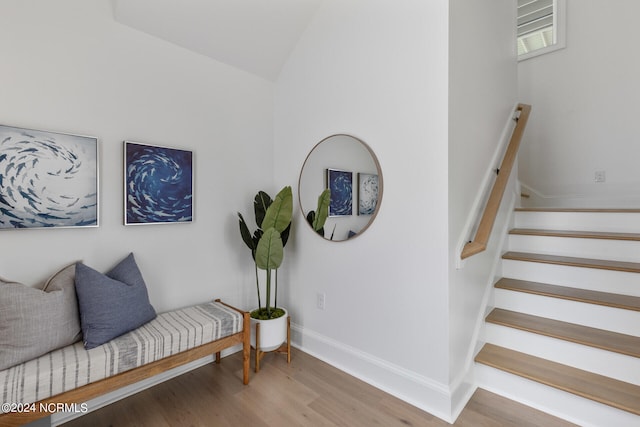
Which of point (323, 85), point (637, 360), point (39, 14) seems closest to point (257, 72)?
point (323, 85)

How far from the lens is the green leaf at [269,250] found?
2195mm

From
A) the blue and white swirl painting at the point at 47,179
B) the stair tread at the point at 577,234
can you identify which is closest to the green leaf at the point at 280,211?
the blue and white swirl painting at the point at 47,179

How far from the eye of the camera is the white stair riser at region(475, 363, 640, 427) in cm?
153

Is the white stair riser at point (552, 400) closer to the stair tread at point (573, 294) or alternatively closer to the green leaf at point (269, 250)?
the stair tread at point (573, 294)

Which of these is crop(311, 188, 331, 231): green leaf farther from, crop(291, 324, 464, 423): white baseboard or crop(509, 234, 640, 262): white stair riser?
crop(509, 234, 640, 262): white stair riser

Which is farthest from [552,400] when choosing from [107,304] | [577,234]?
[107,304]

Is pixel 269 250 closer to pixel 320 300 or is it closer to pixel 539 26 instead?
pixel 320 300

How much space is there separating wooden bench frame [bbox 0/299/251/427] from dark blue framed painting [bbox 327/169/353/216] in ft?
3.24

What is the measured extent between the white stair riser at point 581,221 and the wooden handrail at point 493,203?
0.72 meters

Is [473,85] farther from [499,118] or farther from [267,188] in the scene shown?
[267,188]

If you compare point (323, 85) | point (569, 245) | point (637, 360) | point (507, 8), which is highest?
point (507, 8)

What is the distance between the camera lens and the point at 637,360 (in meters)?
1.59

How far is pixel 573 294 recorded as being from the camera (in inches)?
79.6

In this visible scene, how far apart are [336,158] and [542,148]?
3066mm
